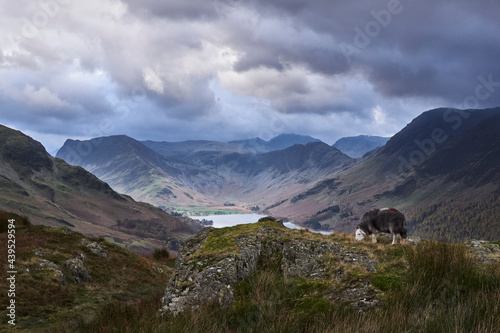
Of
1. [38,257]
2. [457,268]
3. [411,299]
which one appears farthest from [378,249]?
[38,257]

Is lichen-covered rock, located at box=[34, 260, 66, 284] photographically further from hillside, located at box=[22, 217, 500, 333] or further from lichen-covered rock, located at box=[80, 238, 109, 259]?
hillside, located at box=[22, 217, 500, 333]

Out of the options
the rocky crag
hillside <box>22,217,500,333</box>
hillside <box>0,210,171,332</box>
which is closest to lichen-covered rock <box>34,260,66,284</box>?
hillside <box>0,210,171,332</box>

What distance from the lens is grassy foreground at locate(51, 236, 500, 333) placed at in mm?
5125

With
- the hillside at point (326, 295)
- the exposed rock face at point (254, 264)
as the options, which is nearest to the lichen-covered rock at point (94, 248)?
the exposed rock face at point (254, 264)

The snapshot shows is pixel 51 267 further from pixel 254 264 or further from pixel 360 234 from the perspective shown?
pixel 360 234

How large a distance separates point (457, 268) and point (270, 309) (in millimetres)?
4299

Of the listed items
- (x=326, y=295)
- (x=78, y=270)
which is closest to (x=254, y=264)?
(x=326, y=295)

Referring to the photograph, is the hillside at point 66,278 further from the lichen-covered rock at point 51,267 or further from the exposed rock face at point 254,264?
the exposed rock face at point 254,264

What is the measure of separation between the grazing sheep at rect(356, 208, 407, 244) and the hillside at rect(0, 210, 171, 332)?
1062 centimetres

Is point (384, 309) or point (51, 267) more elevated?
point (384, 309)

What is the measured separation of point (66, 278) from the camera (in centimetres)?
1593

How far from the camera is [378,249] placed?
12.4m

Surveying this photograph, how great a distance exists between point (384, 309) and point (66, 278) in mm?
15710

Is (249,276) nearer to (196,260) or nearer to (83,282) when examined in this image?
(196,260)
